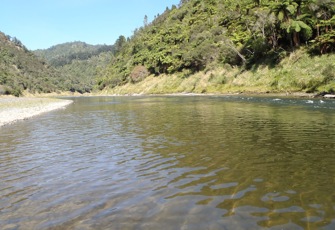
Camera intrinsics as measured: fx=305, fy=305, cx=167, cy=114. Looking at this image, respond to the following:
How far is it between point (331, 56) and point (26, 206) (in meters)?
56.3

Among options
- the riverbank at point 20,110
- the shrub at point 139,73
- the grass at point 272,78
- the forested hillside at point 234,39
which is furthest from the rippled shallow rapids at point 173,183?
the shrub at point 139,73

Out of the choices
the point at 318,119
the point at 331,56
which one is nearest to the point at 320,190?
the point at 318,119

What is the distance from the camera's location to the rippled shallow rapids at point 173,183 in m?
6.36

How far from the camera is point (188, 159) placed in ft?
37.9

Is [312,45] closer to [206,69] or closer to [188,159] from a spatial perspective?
[206,69]

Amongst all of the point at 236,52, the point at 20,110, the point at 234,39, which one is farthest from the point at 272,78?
the point at 20,110

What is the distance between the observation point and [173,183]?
8.76 m

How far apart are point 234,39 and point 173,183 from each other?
76754 mm

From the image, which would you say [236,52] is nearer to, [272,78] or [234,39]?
[234,39]

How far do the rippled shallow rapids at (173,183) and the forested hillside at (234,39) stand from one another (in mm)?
41074

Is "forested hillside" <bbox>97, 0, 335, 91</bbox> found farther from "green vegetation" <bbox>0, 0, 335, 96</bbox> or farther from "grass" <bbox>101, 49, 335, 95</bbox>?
"grass" <bbox>101, 49, 335, 95</bbox>

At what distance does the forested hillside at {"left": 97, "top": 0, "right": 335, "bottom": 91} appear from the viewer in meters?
56.2

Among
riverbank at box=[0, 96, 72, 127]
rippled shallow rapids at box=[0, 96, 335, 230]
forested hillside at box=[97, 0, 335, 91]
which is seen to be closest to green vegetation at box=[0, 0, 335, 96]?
forested hillside at box=[97, 0, 335, 91]

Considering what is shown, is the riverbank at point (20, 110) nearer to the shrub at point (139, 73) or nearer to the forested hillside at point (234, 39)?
the forested hillside at point (234, 39)
